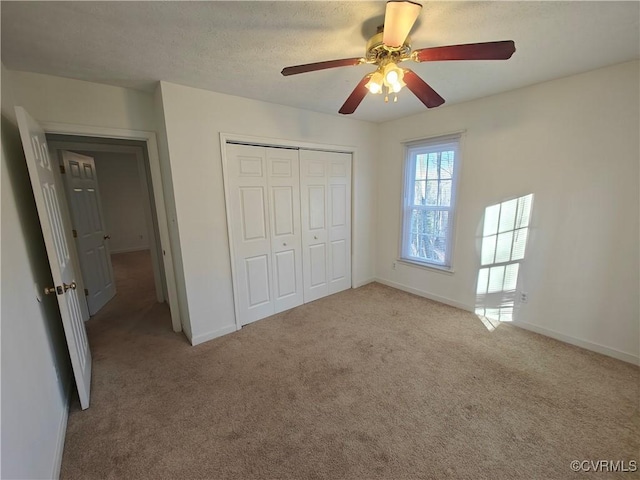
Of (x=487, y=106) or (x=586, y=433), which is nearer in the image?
(x=586, y=433)

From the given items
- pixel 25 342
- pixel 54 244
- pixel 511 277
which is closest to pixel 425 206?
pixel 511 277

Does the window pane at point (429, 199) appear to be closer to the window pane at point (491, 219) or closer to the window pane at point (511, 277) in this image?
the window pane at point (491, 219)

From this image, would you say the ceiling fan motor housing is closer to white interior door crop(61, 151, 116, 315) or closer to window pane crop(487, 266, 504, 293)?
window pane crop(487, 266, 504, 293)

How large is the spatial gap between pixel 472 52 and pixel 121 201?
747 cm

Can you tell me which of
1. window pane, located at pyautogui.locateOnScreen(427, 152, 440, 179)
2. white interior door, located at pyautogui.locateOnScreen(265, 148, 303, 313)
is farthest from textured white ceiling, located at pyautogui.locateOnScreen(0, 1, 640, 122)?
window pane, located at pyautogui.locateOnScreen(427, 152, 440, 179)

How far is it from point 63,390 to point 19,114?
176cm

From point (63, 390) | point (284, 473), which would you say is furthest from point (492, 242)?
point (63, 390)

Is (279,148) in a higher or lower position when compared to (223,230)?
higher

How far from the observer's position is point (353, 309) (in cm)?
324

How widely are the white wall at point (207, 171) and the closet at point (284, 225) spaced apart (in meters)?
0.12

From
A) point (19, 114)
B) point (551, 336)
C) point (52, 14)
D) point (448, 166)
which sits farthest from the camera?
point (448, 166)

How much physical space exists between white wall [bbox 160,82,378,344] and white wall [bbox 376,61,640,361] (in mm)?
1946

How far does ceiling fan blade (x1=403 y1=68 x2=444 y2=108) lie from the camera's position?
61.0 inches

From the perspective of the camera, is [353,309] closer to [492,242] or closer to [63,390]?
[492,242]
